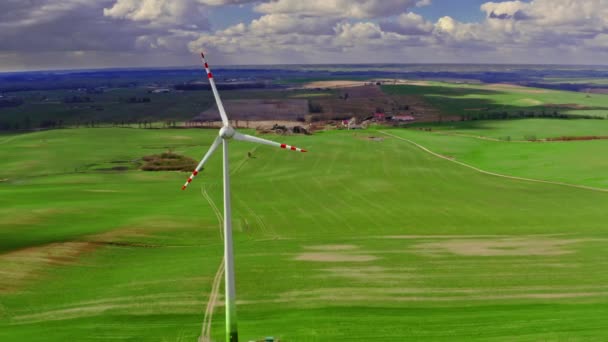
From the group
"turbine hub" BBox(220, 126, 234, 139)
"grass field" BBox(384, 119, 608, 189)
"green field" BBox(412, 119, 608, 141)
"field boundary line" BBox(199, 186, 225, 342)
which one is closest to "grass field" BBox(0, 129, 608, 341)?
"field boundary line" BBox(199, 186, 225, 342)

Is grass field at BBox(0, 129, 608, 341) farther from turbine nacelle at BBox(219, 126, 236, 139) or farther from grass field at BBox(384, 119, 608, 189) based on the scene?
turbine nacelle at BBox(219, 126, 236, 139)

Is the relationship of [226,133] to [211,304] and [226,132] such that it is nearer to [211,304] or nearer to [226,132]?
[226,132]

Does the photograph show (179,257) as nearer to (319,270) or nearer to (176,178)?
(319,270)

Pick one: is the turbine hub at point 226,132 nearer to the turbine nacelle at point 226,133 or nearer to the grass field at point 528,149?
the turbine nacelle at point 226,133

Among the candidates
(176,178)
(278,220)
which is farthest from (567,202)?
(176,178)

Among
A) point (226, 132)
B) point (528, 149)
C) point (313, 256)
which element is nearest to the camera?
point (226, 132)

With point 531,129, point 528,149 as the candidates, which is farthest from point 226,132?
point 531,129

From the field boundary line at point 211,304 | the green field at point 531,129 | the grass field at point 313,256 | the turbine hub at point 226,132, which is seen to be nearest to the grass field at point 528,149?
the green field at point 531,129

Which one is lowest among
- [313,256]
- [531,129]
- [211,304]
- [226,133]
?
[211,304]
